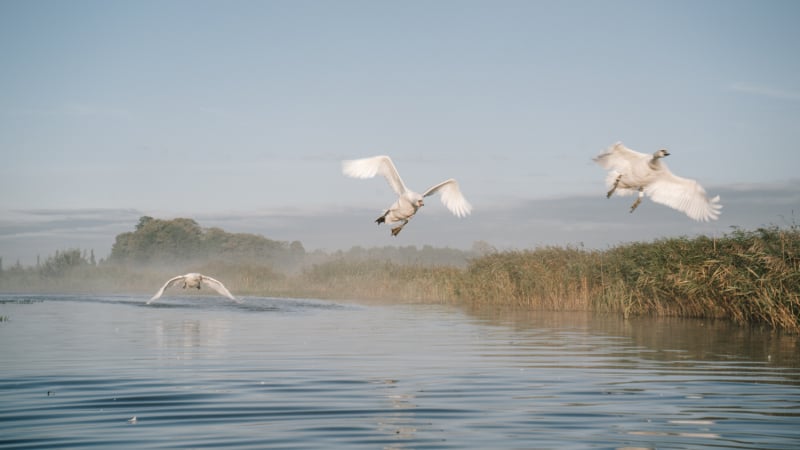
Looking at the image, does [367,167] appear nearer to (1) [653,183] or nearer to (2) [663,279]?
(1) [653,183]

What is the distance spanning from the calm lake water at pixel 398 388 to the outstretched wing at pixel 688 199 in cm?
327

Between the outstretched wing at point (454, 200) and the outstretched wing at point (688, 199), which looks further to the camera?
the outstretched wing at point (454, 200)

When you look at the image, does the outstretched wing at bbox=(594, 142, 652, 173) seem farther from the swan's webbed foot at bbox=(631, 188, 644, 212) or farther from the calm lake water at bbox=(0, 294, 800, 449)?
the calm lake water at bbox=(0, 294, 800, 449)

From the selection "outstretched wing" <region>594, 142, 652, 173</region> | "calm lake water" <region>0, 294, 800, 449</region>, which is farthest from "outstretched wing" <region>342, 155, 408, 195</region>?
"outstretched wing" <region>594, 142, 652, 173</region>

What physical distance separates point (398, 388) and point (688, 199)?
9.56 meters

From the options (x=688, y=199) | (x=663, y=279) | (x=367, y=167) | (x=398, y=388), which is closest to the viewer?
(x=398, y=388)

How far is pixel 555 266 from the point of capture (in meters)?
40.1

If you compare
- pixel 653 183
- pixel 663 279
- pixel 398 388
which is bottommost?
pixel 398 388

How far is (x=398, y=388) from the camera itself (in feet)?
46.5

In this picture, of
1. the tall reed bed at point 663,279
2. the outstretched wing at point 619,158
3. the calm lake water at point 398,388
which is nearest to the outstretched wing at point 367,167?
the calm lake water at point 398,388

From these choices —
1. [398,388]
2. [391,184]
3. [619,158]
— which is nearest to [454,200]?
[391,184]

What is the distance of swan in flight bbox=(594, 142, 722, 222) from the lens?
2009 cm

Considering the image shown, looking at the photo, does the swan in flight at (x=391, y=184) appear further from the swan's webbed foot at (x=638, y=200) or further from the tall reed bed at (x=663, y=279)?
the tall reed bed at (x=663, y=279)

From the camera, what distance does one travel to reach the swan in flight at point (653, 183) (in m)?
20.1
